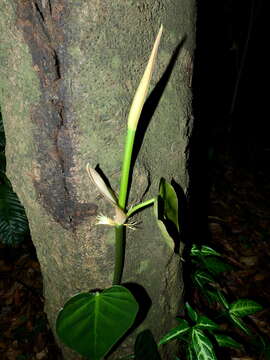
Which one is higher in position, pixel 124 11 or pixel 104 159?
pixel 124 11

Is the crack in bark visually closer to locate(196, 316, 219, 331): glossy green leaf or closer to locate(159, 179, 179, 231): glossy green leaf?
locate(159, 179, 179, 231): glossy green leaf

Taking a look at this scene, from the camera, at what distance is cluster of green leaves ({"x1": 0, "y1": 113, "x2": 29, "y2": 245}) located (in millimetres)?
1089

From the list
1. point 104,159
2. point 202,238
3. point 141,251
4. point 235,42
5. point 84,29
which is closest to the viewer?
point 84,29

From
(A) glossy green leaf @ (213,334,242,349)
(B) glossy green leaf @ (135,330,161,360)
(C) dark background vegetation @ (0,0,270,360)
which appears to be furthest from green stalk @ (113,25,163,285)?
(A) glossy green leaf @ (213,334,242,349)

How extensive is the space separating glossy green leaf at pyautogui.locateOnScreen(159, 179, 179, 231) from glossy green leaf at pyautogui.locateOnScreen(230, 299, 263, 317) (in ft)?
2.07

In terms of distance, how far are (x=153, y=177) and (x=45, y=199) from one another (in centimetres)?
26

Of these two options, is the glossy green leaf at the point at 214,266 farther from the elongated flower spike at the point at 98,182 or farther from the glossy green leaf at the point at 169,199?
the elongated flower spike at the point at 98,182

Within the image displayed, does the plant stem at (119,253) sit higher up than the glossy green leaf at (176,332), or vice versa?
the plant stem at (119,253)

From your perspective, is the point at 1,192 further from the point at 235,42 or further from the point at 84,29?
the point at 235,42

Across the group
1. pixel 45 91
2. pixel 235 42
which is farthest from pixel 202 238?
pixel 235 42

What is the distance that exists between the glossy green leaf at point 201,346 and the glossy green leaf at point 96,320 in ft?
1.27

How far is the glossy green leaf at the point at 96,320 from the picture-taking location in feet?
2.24

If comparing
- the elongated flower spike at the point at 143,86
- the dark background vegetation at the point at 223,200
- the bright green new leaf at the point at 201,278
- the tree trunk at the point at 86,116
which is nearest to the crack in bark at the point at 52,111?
the tree trunk at the point at 86,116

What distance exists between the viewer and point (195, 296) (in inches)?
63.1
